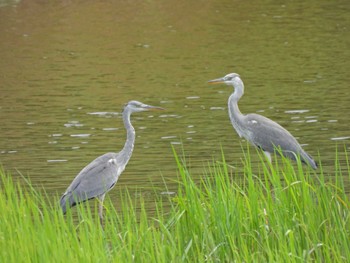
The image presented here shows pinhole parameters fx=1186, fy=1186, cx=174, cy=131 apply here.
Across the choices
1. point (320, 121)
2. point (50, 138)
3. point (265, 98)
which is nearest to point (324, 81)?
point (265, 98)

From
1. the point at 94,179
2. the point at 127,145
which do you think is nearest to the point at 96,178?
the point at 94,179

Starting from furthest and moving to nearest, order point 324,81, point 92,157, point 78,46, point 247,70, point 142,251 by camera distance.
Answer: point 78,46 → point 247,70 → point 324,81 → point 92,157 → point 142,251

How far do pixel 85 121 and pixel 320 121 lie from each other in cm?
449

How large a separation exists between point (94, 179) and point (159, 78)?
48.3 feet

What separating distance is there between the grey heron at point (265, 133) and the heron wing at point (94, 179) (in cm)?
217

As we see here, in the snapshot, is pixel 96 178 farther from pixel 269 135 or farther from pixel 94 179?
pixel 269 135

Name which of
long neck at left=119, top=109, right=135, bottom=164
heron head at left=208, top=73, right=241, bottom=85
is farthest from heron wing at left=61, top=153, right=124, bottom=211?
heron head at left=208, top=73, right=241, bottom=85

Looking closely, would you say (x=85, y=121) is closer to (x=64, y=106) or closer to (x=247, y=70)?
(x=64, y=106)

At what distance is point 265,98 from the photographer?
79.6 ft

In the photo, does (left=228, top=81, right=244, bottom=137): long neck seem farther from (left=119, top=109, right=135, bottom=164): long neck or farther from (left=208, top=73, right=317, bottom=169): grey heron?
(left=119, top=109, right=135, bottom=164): long neck

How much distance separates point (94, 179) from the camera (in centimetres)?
1323

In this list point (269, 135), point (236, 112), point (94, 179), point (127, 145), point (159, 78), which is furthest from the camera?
point (159, 78)

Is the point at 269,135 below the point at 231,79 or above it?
below

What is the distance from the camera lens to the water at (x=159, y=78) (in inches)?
745
